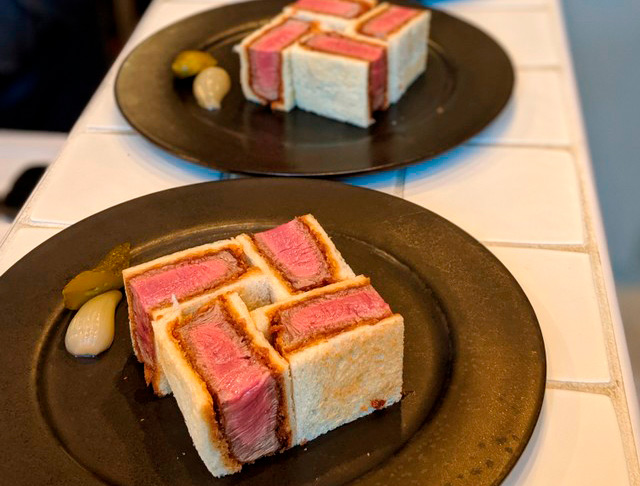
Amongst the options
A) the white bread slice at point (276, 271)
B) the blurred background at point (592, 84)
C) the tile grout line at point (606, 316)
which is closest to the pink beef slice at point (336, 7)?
the tile grout line at point (606, 316)

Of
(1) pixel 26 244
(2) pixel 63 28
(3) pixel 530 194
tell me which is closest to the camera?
(1) pixel 26 244

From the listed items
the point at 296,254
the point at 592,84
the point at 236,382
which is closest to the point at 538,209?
the point at 296,254

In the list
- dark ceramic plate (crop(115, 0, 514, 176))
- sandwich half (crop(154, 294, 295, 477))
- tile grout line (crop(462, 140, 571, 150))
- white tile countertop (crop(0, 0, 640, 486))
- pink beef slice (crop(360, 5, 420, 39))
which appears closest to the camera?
sandwich half (crop(154, 294, 295, 477))

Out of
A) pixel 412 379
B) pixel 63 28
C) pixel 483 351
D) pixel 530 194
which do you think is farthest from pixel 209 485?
pixel 63 28

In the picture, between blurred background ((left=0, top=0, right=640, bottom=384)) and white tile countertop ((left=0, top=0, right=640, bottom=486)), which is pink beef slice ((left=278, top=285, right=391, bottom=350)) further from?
blurred background ((left=0, top=0, right=640, bottom=384))

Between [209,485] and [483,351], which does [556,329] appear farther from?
[209,485]

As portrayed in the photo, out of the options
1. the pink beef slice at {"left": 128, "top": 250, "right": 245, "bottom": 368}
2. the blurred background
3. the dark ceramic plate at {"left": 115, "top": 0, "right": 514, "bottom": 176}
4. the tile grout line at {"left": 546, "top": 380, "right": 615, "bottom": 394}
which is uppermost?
the pink beef slice at {"left": 128, "top": 250, "right": 245, "bottom": 368}

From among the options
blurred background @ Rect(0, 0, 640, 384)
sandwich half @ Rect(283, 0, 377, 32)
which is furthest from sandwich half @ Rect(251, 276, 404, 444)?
blurred background @ Rect(0, 0, 640, 384)

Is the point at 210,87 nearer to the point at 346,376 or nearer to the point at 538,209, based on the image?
the point at 538,209
